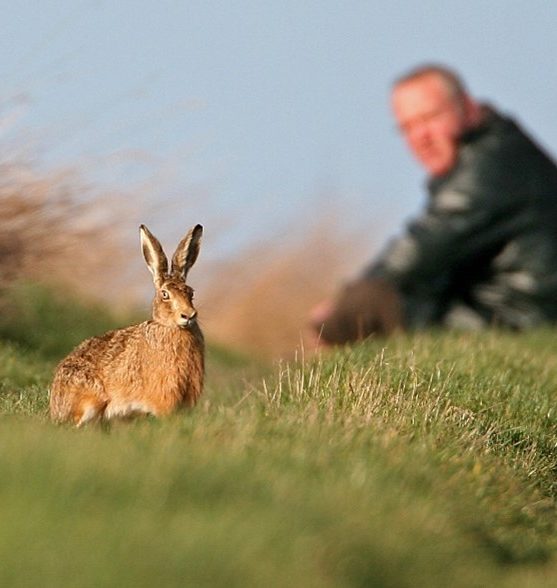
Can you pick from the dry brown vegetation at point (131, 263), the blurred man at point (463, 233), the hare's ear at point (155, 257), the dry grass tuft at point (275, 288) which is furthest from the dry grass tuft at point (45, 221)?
the dry grass tuft at point (275, 288)

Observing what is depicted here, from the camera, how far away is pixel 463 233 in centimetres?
1516

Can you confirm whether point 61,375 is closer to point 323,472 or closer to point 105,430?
point 105,430

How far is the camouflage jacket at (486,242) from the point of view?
1522cm

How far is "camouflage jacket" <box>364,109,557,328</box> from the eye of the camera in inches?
599

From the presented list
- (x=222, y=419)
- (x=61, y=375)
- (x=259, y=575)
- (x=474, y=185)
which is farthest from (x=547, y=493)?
(x=474, y=185)

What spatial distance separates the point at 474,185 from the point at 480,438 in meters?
8.04

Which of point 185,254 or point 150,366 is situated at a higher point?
point 185,254

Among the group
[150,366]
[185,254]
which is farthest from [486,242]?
[150,366]

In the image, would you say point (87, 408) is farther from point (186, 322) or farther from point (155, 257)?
point (155, 257)

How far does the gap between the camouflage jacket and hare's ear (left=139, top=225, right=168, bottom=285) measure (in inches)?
319

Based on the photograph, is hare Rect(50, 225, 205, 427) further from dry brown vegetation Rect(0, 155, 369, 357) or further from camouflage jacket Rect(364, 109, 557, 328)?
camouflage jacket Rect(364, 109, 557, 328)

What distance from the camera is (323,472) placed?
5.91 m

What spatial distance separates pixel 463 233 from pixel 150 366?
8.44 m

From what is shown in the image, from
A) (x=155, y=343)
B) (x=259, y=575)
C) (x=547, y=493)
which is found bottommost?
(x=547, y=493)
